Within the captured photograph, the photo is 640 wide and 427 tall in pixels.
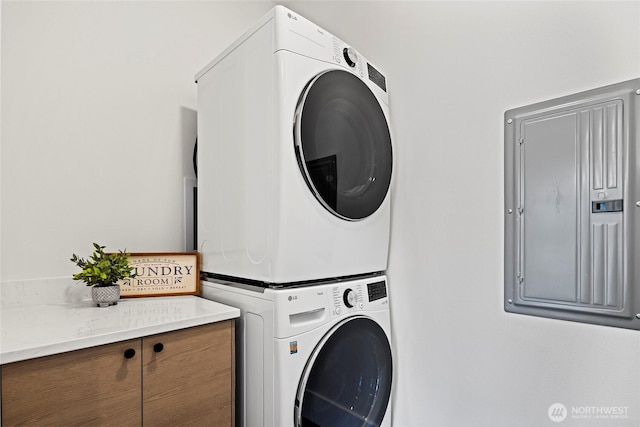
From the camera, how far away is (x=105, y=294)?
1336 mm

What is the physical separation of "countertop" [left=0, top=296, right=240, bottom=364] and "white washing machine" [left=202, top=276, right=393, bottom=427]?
13cm

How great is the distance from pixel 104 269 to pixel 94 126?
63 centimetres

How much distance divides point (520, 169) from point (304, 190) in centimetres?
74

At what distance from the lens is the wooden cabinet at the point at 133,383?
878mm

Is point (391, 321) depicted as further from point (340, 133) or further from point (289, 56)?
point (289, 56)

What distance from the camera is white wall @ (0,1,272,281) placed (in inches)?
54.6

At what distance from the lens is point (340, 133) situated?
1.36m

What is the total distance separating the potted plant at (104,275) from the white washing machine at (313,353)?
1.13 ft

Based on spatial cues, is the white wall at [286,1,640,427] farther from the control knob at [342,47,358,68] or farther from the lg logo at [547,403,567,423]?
the control knob at [342,47,358,68]

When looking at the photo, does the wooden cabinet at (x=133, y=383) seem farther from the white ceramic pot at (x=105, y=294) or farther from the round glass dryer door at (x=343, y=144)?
the round glass dryer door at (x=343, y=144)

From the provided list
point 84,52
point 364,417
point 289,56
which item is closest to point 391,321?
point 364,417

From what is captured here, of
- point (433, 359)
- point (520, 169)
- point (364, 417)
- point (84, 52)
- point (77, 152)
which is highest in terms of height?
point (84, 52)

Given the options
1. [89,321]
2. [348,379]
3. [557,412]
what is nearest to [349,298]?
[348,379]

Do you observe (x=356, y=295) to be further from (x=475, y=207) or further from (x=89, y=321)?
(x=89, y=321)
